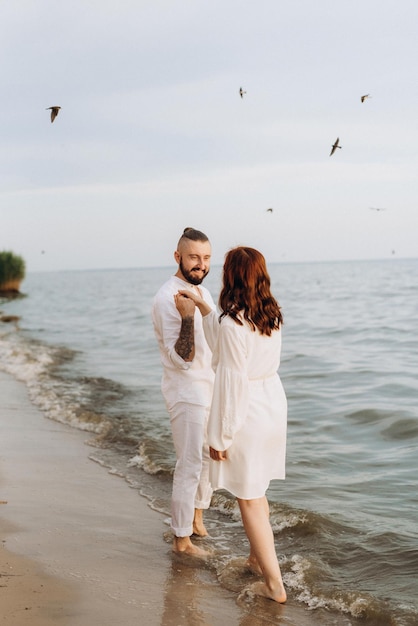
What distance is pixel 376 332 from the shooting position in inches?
774

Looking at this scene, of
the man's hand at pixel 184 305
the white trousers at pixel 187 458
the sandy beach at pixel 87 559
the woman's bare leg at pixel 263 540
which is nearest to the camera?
the sandy beach at pixel 87 559

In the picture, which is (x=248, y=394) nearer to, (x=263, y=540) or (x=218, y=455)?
(x=218, y=455)

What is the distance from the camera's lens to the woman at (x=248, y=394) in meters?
4.02

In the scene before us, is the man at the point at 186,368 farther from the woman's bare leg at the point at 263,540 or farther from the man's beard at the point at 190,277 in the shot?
the woman's bare leg at the point at 263,540

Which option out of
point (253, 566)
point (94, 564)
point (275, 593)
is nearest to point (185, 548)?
point (253, 566)

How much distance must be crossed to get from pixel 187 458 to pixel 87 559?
0.90 metres

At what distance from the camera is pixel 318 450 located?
26.9 feet

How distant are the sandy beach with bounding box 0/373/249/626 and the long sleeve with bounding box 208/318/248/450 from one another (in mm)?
971

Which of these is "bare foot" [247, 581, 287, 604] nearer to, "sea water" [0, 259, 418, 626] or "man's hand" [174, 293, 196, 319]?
"sea water" [0, 259, 418, 626]

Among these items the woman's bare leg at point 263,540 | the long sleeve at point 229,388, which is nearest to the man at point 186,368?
the long sleeve at point 229,388

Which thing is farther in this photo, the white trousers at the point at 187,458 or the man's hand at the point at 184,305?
the white trousers at the point at 187,458

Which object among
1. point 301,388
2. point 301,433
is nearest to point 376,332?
point 301,388

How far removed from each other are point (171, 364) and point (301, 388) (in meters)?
7.49

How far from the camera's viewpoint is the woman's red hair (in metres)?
4.05
